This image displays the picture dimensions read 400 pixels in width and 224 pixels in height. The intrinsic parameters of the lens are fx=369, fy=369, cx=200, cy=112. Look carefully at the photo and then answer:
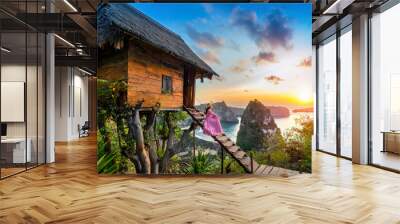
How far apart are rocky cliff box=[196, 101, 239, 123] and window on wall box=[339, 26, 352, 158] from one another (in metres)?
3.76

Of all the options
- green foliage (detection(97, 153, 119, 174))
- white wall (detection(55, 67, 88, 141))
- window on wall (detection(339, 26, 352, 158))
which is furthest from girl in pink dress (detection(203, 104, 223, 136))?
white wall (detection(55, 67, 88, 141))

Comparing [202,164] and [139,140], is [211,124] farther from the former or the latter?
[139,140]

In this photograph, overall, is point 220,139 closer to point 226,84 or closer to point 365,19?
point 226,84

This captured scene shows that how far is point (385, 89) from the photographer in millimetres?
7723

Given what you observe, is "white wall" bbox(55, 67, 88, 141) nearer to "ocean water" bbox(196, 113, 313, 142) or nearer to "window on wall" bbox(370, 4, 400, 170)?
"ocean water" bbox(196, 113, 313, 142)

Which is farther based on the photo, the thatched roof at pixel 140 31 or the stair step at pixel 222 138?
the stair step at pixel 222 138

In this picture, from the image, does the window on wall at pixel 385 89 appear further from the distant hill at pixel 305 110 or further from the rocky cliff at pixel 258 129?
the rocky cliff at pixel 258 129

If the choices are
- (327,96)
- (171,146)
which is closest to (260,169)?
(171,146)

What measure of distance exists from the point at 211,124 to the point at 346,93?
4.40 meters

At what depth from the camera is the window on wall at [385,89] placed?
737 centimetres

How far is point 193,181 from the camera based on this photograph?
6.42 metres

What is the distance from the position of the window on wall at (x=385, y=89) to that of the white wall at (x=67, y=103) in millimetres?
11868

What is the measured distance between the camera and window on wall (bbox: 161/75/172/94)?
6.85 meters

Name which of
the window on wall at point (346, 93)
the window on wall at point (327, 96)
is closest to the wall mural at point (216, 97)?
the window on wall at point (346, 93)
